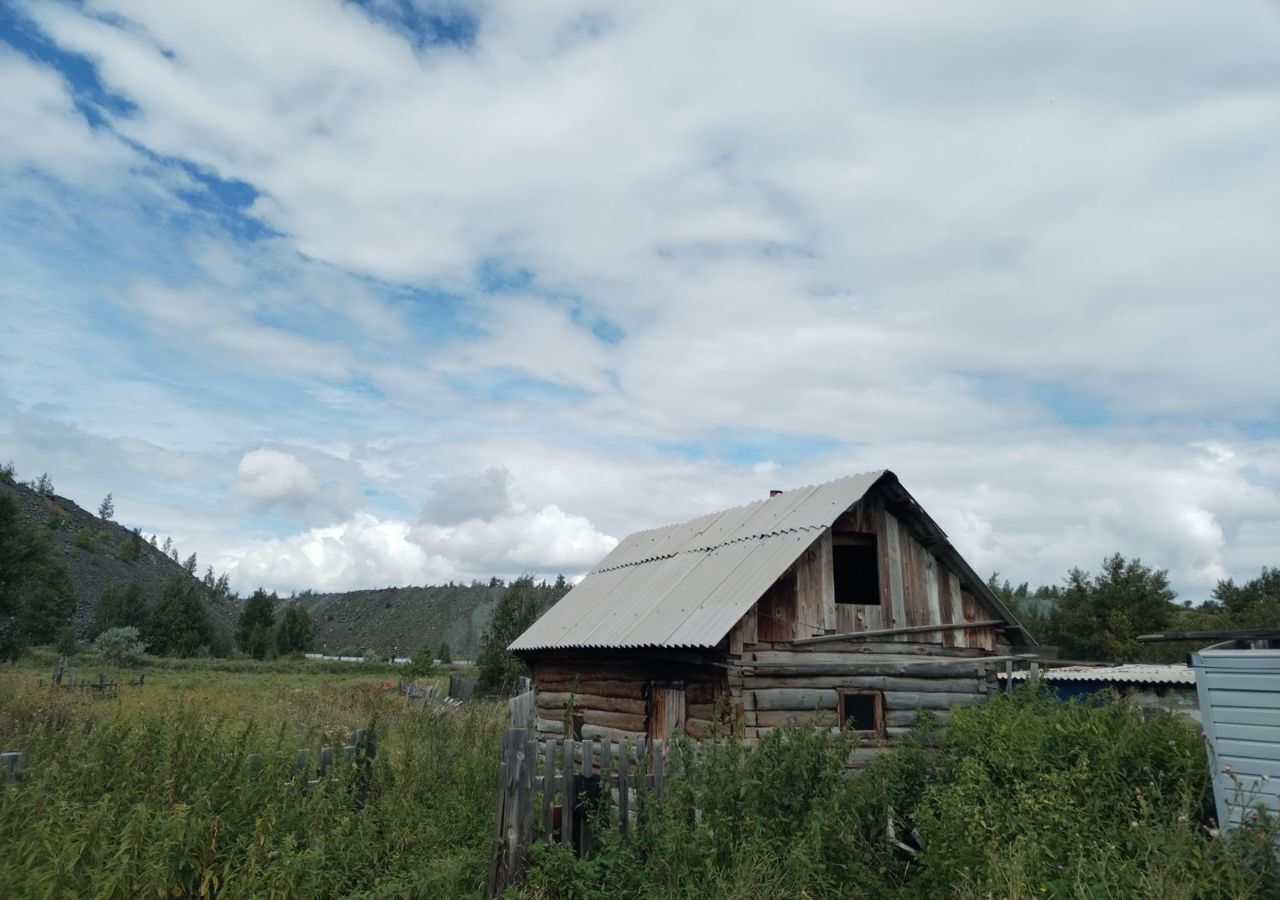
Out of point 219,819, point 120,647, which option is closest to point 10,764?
point 219,819

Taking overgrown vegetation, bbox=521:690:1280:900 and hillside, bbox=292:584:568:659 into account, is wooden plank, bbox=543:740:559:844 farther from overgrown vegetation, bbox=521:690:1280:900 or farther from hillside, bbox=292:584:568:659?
hillside, bbox=292:584:568:659

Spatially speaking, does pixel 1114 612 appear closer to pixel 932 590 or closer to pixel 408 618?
pixel 932 590

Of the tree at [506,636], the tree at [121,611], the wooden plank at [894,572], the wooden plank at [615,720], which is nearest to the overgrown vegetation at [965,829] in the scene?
the wooden plank at [894,572]

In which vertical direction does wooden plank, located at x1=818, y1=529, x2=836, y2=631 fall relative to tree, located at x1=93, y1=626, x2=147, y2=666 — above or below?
above

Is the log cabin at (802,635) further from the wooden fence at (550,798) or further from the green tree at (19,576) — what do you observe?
the green tree at (19,576)

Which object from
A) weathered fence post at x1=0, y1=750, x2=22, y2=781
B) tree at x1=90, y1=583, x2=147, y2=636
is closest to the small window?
weathered fence post at x1=0, y1=750, x2=22, y2=781

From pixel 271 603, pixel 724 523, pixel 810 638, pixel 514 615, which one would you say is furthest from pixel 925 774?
pixel 271 603

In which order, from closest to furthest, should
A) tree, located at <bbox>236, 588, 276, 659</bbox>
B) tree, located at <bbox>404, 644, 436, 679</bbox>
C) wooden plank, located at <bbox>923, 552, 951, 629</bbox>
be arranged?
wooden plank, located at <bbox>923, 552, 951, 629</bbox>
tree, located at <bbox>404, 644, 436, 679</bbox>
tree, located at <bbox>236, 588, 276, 659</bbox>

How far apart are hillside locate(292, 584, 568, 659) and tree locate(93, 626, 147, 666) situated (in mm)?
45722

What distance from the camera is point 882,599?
14109 millimetres

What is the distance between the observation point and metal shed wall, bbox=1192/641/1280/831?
726 cm

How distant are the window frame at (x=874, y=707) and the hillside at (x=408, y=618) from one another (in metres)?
78.3

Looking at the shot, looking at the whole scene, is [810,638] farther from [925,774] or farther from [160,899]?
[160,899]

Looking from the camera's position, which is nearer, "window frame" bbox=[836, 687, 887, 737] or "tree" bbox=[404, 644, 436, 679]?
"window frame" bbox=[836, 687, 887, 737]
